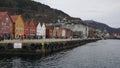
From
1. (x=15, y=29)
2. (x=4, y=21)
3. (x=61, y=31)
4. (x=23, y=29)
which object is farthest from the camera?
(x=61, y=31)

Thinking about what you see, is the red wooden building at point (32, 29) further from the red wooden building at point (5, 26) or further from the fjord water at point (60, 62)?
the fjord water at point (60, 62)

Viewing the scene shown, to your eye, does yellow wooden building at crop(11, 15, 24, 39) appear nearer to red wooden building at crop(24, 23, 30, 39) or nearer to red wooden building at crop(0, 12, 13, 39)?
red wooden building at crop(0, 12, 13, 39)

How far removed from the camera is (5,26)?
96625 mm

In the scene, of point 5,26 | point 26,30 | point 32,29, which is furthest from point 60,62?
point 32,29

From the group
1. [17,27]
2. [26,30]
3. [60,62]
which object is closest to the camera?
[60,62]

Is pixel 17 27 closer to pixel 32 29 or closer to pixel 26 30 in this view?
pixel 26 30

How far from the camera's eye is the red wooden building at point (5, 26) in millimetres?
94812

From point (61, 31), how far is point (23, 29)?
64142 millimetres

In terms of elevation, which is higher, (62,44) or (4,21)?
(4,21)

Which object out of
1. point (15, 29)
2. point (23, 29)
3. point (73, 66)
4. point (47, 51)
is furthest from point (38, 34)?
point (73, 66)

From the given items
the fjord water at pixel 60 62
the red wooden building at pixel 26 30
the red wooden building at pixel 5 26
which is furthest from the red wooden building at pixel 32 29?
the fjord water at pixel 60 62

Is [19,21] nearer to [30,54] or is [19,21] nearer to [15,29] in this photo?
[15,29]

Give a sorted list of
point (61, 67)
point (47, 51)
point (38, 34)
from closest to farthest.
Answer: point (61, 67)
point (47, 51)
point (38, 34)

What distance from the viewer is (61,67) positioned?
45375 mm
